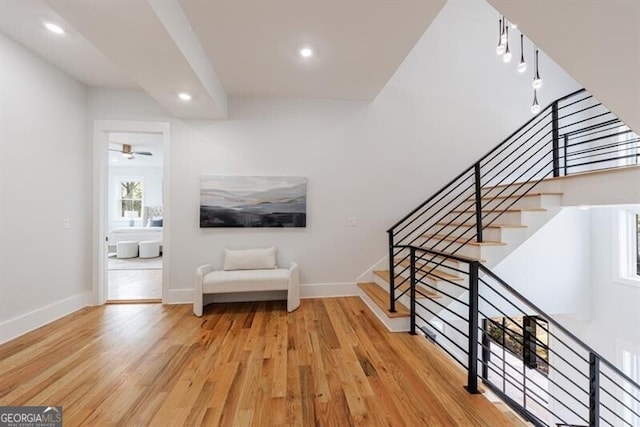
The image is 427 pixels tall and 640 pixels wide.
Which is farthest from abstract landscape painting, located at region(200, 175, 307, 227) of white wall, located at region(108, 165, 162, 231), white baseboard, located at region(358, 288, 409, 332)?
white wall, located at region(108, 165, 162, 231)

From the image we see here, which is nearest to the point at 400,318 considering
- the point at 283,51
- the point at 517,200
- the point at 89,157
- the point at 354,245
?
the point at 354,245

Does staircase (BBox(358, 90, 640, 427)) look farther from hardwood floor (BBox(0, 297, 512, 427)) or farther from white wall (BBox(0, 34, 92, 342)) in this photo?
white wall (BBox(0, 34, 92, 342))

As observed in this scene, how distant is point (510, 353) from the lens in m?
3.15

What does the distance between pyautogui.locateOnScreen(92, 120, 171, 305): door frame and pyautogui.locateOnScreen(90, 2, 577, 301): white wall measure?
9 centimetres

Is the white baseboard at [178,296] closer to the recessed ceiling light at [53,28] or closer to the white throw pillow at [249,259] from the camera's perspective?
the white throw pillow at [249,259]

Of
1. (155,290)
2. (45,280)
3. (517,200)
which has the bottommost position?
(155,290)

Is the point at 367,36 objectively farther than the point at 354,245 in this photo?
No

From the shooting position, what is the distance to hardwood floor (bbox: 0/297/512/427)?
162cm

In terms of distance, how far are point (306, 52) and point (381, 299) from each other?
2.86 meters

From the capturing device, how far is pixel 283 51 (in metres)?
2.72

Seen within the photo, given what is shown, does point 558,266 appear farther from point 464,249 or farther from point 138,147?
point 138,147

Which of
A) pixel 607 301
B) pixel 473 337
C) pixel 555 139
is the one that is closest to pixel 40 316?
pixel 473 337

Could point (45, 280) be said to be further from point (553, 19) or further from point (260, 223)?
point (553, 19)

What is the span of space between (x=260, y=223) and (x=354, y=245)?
142cm
